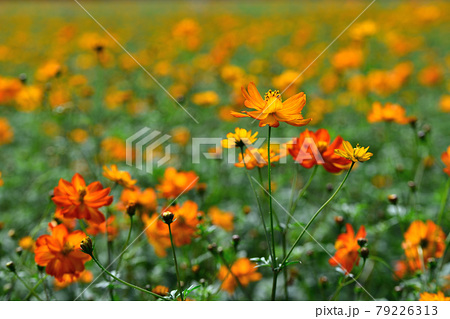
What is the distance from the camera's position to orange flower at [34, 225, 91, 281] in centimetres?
93

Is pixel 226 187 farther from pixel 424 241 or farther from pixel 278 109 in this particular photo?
pixel 278 109

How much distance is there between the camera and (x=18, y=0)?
48.0 feet

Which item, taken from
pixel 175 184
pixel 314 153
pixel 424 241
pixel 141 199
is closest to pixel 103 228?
pixel 141 199

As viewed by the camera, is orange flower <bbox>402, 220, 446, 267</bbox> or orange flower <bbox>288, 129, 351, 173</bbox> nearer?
orange flower <bbox>288, 129, 351, 173</bbox>

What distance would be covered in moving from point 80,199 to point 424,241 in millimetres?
921

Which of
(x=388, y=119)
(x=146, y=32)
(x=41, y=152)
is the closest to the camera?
(x=388, y=119)

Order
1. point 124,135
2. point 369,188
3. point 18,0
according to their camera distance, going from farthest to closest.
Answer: point 18,0, point 124,135, point 369,188

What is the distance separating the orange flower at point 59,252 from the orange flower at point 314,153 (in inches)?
21.2

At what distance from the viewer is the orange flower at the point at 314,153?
93cm

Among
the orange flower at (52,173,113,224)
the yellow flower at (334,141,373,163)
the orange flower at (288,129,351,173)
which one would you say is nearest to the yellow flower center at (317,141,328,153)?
the orange flower at (288,129,351,173)

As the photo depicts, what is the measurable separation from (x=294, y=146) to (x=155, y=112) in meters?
1.33

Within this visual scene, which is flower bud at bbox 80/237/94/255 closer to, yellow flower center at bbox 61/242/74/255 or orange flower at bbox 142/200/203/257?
yellow flower center at bbox 61/242/74/255
